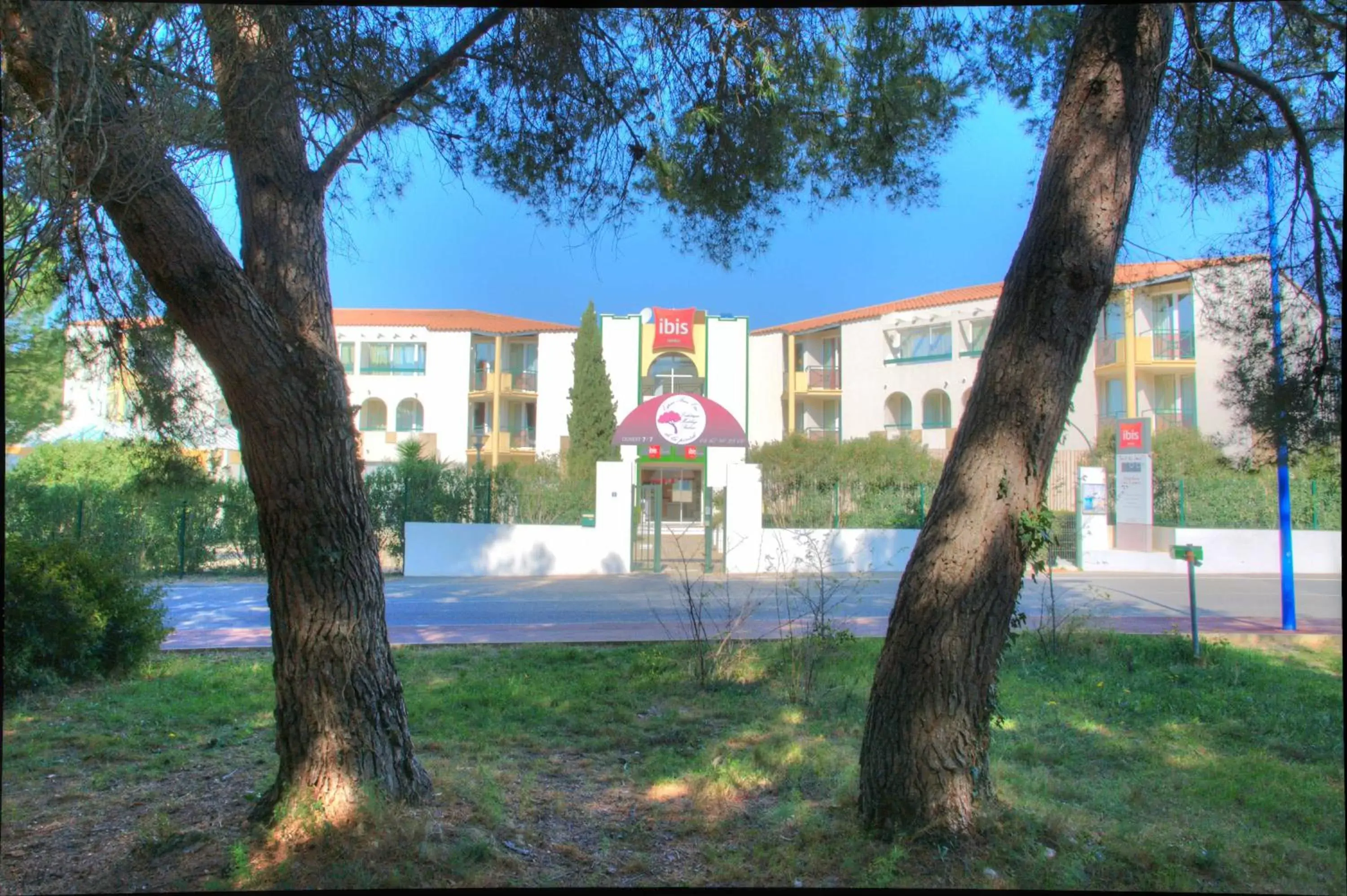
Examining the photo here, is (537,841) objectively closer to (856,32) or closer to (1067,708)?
(1067,708)

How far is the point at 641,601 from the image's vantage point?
1376 cm

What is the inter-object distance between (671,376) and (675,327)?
7.42 feet

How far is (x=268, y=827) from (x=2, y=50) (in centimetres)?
318

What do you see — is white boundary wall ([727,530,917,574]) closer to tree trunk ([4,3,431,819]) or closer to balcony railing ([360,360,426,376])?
tree trunk ([4,3,431,819])

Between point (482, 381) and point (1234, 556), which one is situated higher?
point (482, 381)

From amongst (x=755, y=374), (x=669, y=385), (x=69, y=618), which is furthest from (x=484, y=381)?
(x=69, y=618)

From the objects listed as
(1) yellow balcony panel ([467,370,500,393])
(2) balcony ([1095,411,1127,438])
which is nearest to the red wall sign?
(1) yellow balcony panel ([467,370,500,393])

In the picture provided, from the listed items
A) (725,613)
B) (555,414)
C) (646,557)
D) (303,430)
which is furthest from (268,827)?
(555,414)

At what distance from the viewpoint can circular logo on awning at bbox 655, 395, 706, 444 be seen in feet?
63.7

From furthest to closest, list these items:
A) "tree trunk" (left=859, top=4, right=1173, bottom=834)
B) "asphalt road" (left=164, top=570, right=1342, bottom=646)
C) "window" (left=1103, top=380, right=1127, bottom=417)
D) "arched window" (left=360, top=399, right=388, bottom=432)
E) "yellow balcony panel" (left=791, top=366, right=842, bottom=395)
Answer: "arched window" (left=360, top=399, right=388, bottom=432) < "yellow balcony panel" (left=791, top=366, right=842, bottom=395) < "window" (left=1103, top=380, right=1127, bottom=417) < "asphalt road" (left=164, top=570, right=1342, bottom=646) < "tree trunk" (left=859, top=4, right=1173, bottom=834)

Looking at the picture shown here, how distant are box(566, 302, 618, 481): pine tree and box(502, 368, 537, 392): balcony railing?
517 centimetres

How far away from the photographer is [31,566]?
6.92 m

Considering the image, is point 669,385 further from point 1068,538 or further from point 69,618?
point 69,618

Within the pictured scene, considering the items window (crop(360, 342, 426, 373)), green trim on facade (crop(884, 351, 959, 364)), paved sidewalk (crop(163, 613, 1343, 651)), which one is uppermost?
window (crop(360, 342, 426, 373))
